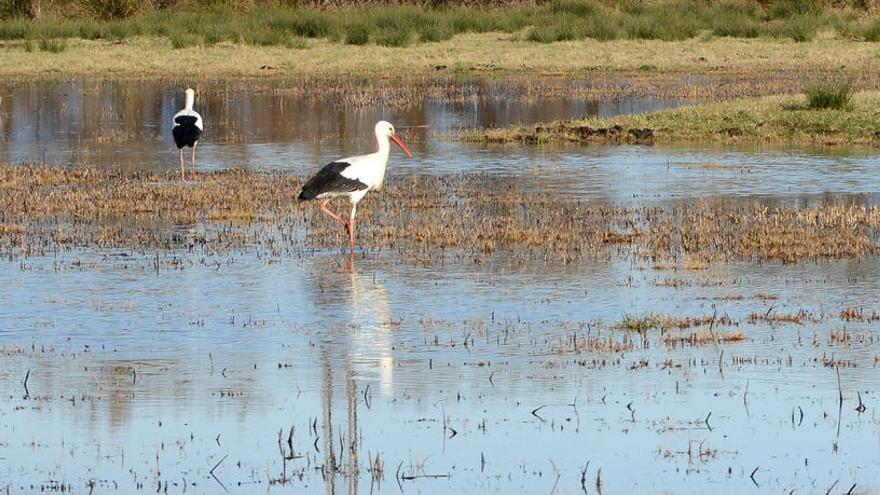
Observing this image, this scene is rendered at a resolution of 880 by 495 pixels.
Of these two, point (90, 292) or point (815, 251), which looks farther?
point (815, 251)

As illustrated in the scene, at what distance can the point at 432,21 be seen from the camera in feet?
168

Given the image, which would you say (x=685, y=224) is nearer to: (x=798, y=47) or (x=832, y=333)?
(x=832, y=333)

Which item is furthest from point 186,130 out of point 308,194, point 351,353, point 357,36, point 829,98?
point 357,36

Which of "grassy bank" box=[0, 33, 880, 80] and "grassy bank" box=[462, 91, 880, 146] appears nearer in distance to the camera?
"grassy bank" box=[462, 91, 880, 146]

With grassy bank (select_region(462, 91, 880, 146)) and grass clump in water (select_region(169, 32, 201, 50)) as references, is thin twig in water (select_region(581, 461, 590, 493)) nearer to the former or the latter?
grassy bank (select_region(462, 91, 880, 146))

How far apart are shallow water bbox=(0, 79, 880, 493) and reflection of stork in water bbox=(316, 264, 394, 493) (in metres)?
0.02

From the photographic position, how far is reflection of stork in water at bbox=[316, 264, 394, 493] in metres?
7.61

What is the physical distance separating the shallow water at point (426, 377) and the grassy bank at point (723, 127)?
10282 millimetres

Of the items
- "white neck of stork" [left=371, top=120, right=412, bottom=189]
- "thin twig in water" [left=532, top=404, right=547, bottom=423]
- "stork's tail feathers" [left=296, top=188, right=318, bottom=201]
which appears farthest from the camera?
"white neck of stork" [left=371, top=120, right=412, bottom=189]

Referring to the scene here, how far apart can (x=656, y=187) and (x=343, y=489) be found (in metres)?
11.4

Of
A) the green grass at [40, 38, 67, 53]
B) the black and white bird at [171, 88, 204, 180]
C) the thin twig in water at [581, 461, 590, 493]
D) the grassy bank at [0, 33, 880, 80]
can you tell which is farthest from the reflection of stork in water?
the green grass at [40, 38, 67, 53]

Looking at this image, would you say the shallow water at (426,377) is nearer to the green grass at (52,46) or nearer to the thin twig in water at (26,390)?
the thin twig in water at (26,390)

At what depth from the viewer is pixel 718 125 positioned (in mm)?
23828

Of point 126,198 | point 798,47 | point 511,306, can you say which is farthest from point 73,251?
point 798,47
